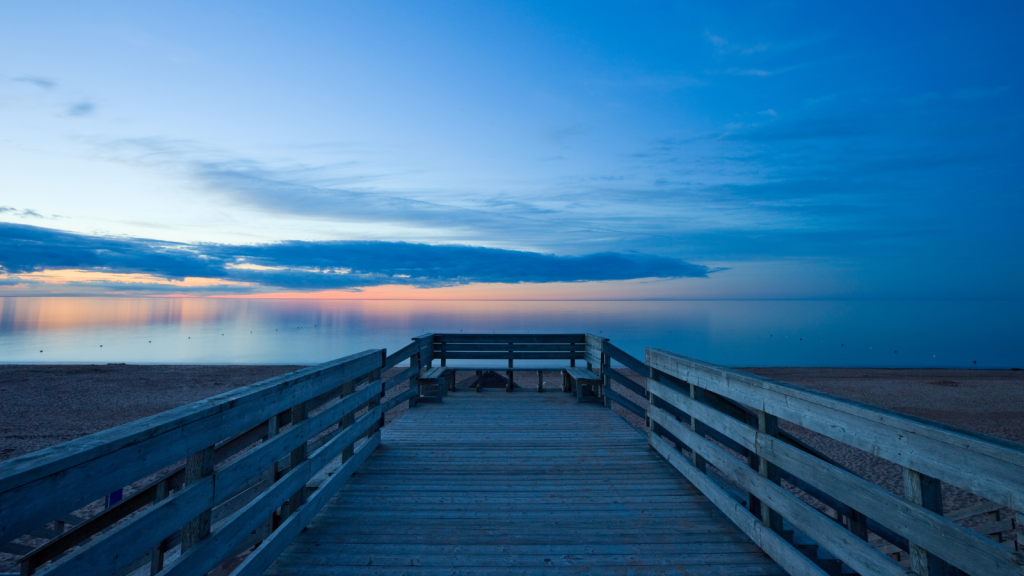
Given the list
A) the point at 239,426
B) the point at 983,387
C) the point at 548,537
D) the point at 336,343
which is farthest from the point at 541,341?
the point at 336,343

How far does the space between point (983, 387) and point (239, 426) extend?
25.8 meters

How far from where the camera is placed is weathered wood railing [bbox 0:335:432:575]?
145 cm

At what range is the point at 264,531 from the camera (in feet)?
10.5

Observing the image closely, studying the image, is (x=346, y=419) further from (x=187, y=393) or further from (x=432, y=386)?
(x=187, y=393)

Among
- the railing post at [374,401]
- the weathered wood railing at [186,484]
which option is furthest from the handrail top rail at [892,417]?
the railing post at [374,401]

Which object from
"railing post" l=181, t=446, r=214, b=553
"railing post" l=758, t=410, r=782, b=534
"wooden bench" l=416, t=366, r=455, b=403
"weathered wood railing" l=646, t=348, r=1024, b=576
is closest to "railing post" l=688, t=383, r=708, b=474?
"weathered wood railing" l=646, t=348, r=1024, b=576

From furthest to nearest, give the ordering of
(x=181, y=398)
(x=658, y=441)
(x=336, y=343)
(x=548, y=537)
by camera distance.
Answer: (x=336, y=343), (x=181, y=398), (x=658, y=441), (x=548, y=537)

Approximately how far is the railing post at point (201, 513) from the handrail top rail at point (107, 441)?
20cm

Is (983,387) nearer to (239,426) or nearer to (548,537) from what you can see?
(548,537)

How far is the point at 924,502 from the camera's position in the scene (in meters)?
1.98

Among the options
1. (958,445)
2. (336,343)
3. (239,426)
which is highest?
(958,445)

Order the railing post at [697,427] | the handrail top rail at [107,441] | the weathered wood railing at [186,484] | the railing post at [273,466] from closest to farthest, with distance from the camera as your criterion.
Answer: the handrail top rail at [107,441]
the weathered wood railing at [186,484]
the railing post at [273,466]
the railing post at [697,427]

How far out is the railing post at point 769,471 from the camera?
3.04 m

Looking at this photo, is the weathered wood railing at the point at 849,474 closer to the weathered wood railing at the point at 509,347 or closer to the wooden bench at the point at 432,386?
the wooden bench at the point at 432,386
